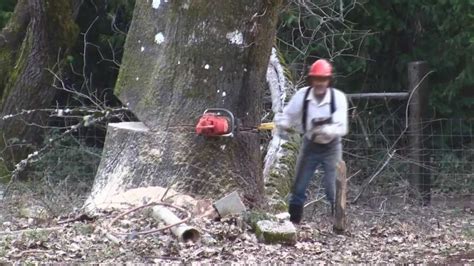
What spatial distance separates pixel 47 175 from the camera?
12281 millimetres

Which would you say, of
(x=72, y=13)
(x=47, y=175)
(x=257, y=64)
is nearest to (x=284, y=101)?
(x=257, y=64)

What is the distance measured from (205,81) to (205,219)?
4.66ft

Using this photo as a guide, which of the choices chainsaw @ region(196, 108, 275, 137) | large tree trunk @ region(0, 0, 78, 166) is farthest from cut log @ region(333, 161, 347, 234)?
large tree trunk @ region(0, 0, 78, 166)

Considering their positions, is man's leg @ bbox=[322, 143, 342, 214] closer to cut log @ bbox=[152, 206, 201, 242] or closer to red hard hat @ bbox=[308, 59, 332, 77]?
red hard hat @ bbox=[308, 59, 332, 77]

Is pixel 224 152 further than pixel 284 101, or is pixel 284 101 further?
pixel 284 101

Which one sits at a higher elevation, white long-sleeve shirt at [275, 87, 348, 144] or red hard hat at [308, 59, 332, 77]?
red hard hat at [308, 59, 332, 77]

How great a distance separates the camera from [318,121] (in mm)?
7055

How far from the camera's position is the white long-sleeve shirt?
7035mm

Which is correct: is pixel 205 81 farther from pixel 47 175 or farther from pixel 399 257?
pixel 47 175

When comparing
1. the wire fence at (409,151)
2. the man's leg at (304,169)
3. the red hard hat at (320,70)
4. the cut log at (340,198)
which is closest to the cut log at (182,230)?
the man's leg at (304,169)

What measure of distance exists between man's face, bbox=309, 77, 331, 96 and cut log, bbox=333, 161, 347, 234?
73cm

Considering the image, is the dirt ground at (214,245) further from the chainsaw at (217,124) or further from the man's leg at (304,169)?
the chainsaw at (217,124)

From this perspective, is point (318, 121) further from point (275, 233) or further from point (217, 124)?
point (217, 124)

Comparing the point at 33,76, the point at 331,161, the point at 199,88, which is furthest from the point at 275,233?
the point at 33,76
